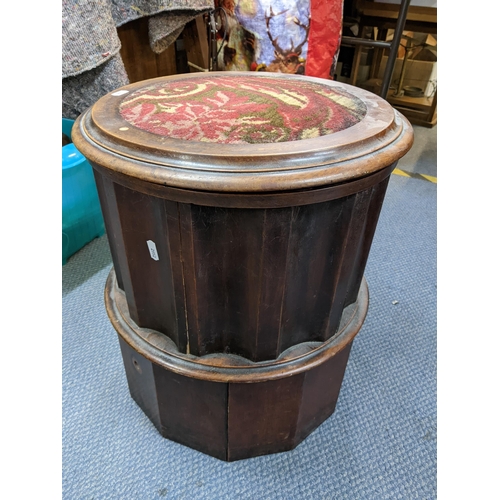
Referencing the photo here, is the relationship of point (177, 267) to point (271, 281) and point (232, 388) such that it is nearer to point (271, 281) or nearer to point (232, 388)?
point (271, 281)

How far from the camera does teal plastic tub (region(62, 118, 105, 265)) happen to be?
1.49 meters

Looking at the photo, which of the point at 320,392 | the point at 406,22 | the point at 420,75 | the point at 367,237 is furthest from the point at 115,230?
the point at 420,75

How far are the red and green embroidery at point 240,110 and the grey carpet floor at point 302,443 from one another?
84 cm

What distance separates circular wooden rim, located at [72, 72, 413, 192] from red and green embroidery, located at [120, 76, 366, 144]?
0.05 meters

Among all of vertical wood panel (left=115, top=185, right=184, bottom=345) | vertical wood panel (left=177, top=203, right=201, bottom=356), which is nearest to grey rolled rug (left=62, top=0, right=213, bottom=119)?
vertical wood panel (left=115, top=185, right=184, bottom=345)

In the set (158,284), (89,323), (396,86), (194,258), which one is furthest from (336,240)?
(396,86)

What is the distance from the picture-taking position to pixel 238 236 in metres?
0.69

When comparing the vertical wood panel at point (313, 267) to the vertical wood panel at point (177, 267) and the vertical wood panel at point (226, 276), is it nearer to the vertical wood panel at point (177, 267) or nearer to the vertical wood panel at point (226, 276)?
the vertical wood panel at point (226, 276)

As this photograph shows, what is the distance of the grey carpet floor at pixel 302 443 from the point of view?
1012 millimetres

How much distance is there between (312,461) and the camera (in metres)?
1.07

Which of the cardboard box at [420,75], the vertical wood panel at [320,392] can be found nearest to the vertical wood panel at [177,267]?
the vertical wood panel at [320,392]

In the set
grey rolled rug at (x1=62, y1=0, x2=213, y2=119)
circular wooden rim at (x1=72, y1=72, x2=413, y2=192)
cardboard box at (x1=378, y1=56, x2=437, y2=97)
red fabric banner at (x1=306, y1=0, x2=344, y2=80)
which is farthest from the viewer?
cardboard box at (x1=378, y1=56, x2=437, y2=97)

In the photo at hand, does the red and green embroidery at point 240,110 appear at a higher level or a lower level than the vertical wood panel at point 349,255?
higher

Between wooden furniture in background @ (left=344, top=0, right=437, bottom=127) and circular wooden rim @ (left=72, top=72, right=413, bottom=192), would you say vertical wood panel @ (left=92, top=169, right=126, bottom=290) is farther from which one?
wooden furniture in background @ (left=344, top=0, right=437, bottom=127)
